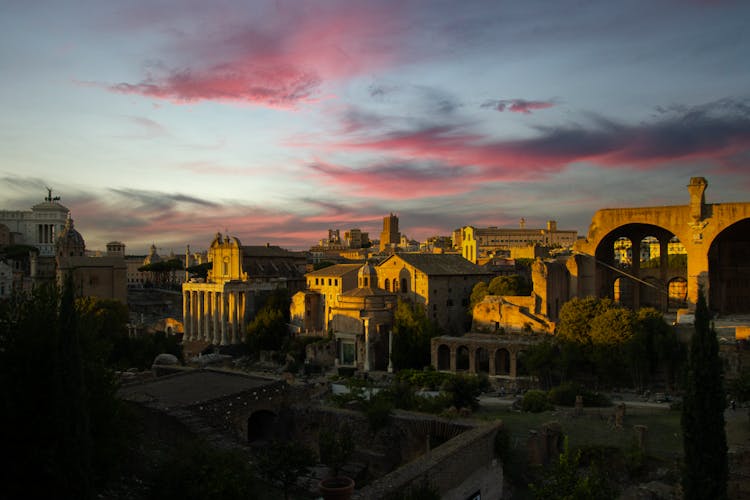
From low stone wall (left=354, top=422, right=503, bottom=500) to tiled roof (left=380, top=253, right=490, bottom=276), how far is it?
3642cm

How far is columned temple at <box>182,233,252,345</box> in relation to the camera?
65.6m

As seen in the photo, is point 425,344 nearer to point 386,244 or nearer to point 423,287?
point 423,287

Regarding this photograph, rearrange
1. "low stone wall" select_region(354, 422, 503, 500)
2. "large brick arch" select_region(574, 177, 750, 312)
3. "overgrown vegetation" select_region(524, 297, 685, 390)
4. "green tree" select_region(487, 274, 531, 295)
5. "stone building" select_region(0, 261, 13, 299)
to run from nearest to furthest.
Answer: "low stone wall" select_region(354, 422, 503, 500)
"overgrown vegetation" select_region(524, 297, 685, 390)
"large brick arch" select_region(574, 177, 750, 312)
"green tree" select_region(487, 274, 531, 295)
"stone building" select_region(0, 261, 13, 299)

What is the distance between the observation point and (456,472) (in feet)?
56.4

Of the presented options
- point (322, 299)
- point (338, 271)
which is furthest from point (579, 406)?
point (338, 271)

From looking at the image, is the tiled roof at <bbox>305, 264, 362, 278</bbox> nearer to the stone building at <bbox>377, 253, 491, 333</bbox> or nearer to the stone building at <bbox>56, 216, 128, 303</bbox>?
the stone building at <bbox>377, 253, 491, 333</bbox>

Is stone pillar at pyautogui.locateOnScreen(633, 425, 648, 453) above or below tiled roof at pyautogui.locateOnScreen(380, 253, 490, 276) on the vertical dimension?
below

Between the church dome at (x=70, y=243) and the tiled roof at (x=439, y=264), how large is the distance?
5481 centimetres

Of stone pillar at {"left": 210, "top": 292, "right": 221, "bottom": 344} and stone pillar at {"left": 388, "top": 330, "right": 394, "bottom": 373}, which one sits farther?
stone pillar at {"left": 210, "top": 292, "right": 221, "bottom": 344}

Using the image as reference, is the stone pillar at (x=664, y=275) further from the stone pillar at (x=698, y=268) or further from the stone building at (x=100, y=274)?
the stone building at (x=100, y=274)

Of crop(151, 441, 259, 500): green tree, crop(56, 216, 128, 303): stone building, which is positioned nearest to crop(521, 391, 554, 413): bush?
crop(151, 441, 259, 500): green tree

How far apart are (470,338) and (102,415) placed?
34022 millimetres

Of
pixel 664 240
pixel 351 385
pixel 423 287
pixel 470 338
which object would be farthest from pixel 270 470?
pixel 664 240

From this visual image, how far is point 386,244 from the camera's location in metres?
142
